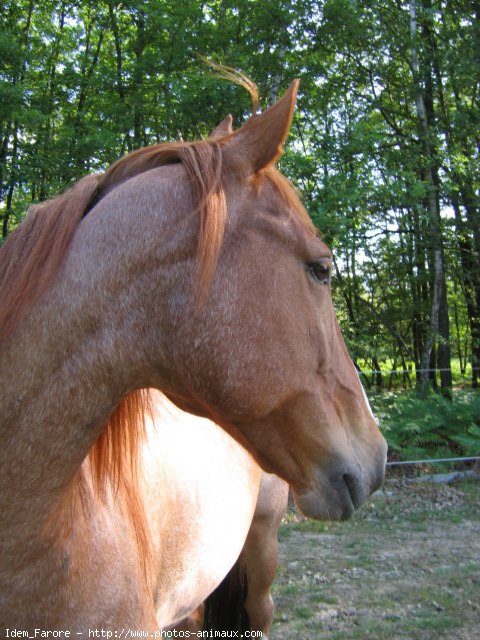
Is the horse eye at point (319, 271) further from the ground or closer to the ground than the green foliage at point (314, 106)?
closer to the ground

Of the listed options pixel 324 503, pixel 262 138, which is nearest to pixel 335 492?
pixel 324 503

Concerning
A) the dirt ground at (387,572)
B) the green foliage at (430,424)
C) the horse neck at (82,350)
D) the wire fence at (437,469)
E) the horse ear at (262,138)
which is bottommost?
the dirt ground at (387,572)

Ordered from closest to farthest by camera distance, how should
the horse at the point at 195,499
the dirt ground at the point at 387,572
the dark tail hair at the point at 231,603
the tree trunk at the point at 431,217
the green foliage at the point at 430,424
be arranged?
1. the horse at the point at 195,499
2. the dark tail hair at the point at 231,603
3. the dirt ground at the point at 387,572
4. the green foliage at the point at 430,424
5. the tree trunk at the point at 431,217

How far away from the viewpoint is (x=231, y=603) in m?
3.16

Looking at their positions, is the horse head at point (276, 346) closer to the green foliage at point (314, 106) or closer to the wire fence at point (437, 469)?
the green foliage at point (314, 106)

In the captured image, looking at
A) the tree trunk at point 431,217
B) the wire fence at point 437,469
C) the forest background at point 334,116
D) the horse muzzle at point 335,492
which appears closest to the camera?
the horse muzzle at point 335,492

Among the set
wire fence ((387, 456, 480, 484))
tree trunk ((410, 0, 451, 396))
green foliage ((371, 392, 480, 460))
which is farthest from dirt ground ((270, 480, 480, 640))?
tree trunk ((410, 0, 451, 396))

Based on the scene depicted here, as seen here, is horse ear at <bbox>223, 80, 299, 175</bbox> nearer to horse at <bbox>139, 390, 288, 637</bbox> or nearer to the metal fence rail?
horse at <bbox>139, 390, 288, 637</bbox>

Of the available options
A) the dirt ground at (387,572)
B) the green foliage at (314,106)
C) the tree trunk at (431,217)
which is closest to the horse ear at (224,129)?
the dirt ground at (387,572)

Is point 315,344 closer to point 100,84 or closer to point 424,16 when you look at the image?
point 100,84

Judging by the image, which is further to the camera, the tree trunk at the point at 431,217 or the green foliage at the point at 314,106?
the tree trunk at the point at 431,217

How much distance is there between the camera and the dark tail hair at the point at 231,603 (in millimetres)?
3148

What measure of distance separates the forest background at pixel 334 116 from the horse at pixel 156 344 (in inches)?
250

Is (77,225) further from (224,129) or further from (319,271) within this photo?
(224,129)
